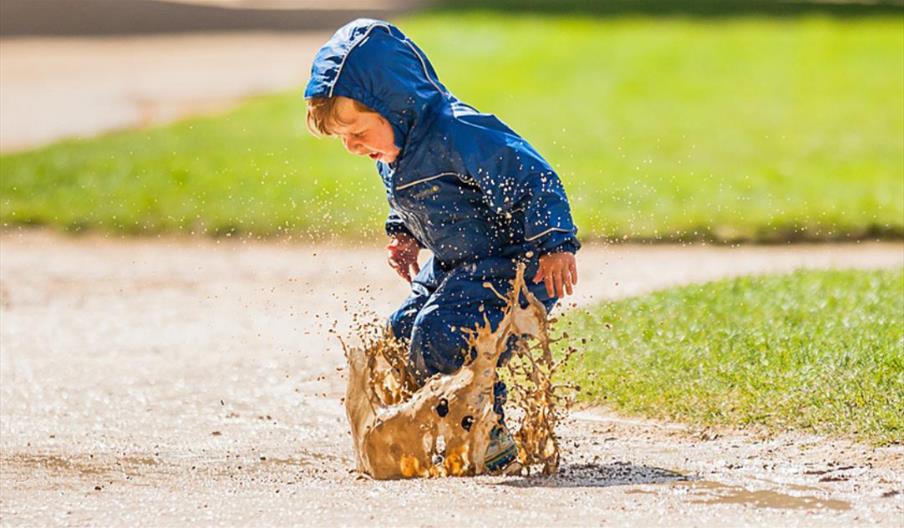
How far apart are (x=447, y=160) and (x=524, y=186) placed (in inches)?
9.9

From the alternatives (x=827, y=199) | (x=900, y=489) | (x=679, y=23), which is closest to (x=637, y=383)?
(x=900, y=489)

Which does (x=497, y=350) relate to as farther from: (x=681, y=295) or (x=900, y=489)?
(x=681, y=295)

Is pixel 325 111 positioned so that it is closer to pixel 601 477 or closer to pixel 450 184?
pixel 450 184

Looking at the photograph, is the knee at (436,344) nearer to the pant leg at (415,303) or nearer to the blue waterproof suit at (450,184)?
the blue waterproof suit at (450,184)

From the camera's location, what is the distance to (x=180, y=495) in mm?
5000

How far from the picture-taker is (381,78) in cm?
477

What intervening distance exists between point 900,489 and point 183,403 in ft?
9.75

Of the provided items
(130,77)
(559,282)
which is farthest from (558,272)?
(130,77)

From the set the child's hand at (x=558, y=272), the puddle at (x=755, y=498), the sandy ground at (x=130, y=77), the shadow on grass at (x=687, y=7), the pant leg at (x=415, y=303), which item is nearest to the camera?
the puddle at (x=755, y=498)

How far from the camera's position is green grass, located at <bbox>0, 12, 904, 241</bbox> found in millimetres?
10570

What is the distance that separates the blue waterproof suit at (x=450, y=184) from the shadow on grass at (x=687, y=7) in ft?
69.2

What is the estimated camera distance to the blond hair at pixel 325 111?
479 cm

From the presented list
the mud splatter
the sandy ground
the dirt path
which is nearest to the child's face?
the mud splatter

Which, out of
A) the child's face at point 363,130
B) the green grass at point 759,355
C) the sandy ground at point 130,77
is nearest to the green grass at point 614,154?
the sandy ground at point 130,77
